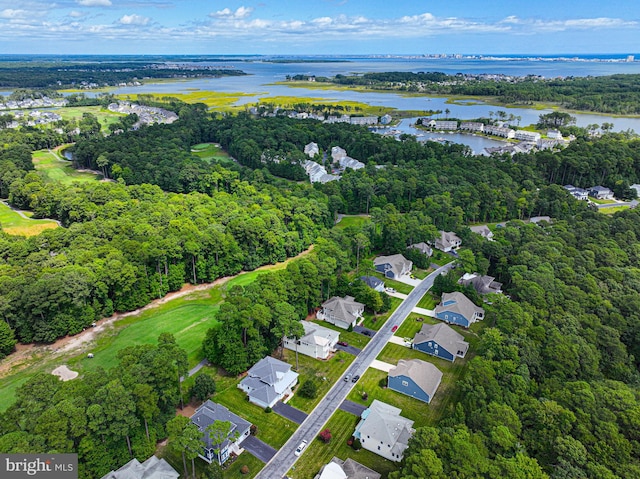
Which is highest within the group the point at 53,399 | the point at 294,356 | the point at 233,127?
the point at 233,127

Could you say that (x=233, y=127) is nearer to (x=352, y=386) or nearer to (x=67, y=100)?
(x=352, y=386)

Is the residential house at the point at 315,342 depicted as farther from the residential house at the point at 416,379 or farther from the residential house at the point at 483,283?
the residential house at the point at 483,283

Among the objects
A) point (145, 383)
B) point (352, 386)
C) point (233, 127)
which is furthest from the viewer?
point (233, 127)

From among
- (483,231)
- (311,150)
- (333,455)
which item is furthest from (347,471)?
(311,150)

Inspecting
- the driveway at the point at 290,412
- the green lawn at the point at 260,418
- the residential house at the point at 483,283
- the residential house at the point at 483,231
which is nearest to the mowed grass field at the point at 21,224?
the green lawn at the point at 260,418

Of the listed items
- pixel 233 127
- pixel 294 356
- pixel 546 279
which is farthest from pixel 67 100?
pixel 546 279

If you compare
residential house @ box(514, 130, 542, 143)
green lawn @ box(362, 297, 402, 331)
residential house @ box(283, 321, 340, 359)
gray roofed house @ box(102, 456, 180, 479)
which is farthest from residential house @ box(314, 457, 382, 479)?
residential house @ box(514, 130, 542, 143)

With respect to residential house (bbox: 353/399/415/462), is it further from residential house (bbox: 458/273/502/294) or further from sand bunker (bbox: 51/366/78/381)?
sand bunker (bbox: 51/366/78/381)

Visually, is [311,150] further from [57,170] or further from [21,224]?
[21,224]
